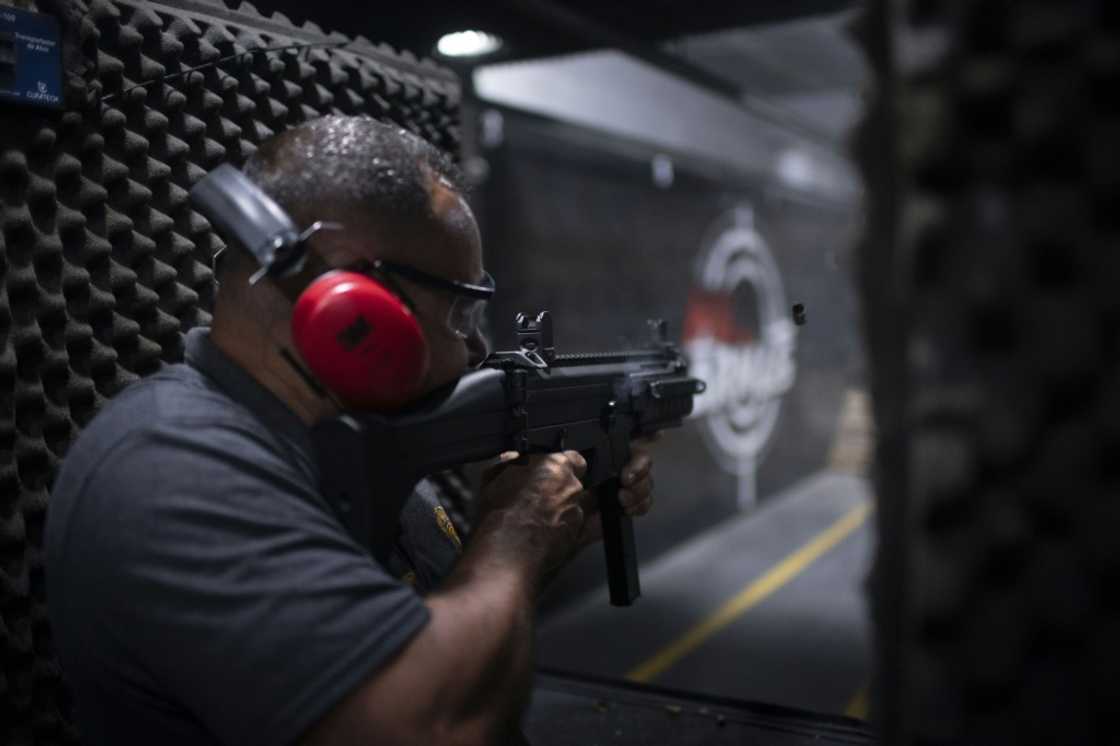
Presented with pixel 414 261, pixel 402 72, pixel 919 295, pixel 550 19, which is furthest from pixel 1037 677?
pixel 550 19

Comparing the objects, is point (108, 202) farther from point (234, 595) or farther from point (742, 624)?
point (742, 624)

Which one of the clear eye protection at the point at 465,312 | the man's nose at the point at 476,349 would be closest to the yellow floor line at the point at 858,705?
the man's nose at the point at 476,349

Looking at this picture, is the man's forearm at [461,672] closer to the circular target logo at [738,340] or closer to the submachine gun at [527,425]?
the submachine gun at [527,425]

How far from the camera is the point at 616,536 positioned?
168 centimetres

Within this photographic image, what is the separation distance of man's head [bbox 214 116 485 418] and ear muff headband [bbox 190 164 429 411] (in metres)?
0.04

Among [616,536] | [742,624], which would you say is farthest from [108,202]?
[742,624]

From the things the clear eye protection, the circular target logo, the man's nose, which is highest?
the clear eye protection

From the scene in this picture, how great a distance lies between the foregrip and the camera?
1688mm

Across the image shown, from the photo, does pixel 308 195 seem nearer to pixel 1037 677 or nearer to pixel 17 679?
pixel 17 679

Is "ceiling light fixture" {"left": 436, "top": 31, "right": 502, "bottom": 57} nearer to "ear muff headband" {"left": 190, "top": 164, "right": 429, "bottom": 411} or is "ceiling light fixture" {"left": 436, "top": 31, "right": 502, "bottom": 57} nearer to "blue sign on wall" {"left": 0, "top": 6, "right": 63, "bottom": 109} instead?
"blue sign on wall" {"left": 0, "top": 6, "right": 63, "bottom": 109}

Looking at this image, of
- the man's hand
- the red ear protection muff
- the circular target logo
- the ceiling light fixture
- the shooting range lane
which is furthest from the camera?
the circular target logo

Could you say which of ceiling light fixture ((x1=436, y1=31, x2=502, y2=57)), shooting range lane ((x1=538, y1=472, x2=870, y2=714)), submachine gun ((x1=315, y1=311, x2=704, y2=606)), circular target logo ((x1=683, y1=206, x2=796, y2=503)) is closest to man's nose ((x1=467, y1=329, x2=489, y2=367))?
submachine gun ((x1=315, y1=311, x2=704, y2=606))

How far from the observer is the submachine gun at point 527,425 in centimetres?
98

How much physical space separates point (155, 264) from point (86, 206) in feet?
0.42
